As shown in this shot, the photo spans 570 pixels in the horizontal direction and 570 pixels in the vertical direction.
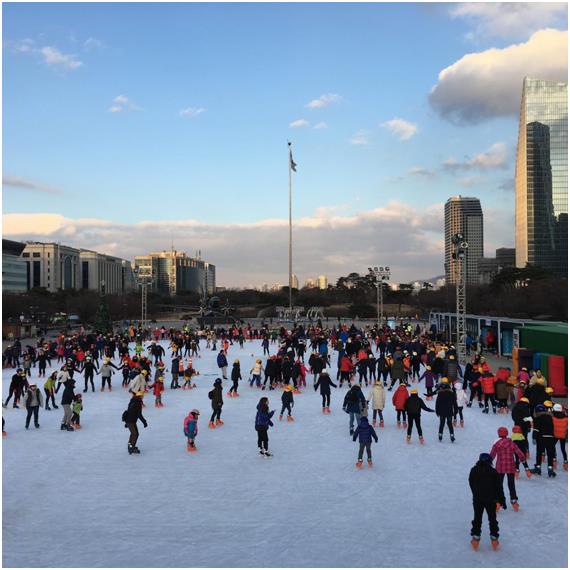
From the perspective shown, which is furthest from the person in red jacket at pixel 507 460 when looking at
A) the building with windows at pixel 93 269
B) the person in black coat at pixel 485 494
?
the building with windows at pixel 93 269

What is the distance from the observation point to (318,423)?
12500 millimetres

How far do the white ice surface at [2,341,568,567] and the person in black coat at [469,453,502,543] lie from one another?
0.24m

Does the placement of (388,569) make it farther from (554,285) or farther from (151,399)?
(554,285)

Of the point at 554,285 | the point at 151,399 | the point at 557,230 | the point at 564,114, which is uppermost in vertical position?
the point at 564,114

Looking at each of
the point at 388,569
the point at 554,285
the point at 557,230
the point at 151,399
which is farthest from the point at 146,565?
the point at 557,230

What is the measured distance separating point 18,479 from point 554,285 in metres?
57.5

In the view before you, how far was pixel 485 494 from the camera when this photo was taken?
20.0 feet

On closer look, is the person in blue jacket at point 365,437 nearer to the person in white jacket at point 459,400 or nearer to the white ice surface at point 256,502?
the white ice surface at point 256,502

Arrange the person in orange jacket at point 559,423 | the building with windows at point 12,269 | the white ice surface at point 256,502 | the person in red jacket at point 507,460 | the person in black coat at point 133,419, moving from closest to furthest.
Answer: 1. the white ice surface at point 256,502
2. the person in red jacket at point 507,460
3. the person in orange jacket at point 559,423
4. the person in black coat at point 133,419
5. the building with windows at point 12,269

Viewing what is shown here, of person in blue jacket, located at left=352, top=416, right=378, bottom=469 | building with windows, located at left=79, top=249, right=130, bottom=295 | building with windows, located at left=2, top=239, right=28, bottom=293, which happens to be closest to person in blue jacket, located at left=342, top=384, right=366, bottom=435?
person in blue jacket, located at left=352, top=416, right=378, bottom=469

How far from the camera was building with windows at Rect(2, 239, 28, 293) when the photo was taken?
93375 millimetres

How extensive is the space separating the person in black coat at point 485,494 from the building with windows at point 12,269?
9990 cm

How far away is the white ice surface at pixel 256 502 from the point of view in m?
6.04

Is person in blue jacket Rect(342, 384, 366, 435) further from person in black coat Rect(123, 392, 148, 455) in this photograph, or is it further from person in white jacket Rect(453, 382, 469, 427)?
person in black coat Rect(123, 392, 148, 455)
